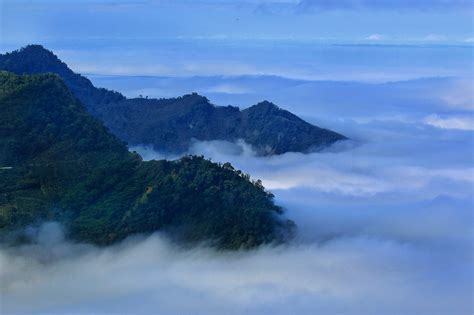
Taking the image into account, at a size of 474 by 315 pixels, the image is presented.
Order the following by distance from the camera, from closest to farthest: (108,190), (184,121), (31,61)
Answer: (108,190)
(31,61)
(184,121)

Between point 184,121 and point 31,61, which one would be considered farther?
point 184,121

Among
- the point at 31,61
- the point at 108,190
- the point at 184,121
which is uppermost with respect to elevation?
the point at 31,61

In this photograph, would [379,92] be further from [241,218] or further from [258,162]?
[241,218]

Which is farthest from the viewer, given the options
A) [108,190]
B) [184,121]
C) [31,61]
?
[184,121]

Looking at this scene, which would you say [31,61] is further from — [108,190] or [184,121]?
[108,190]

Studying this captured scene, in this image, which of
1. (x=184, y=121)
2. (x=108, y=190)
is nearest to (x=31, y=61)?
(x=184, y=121)

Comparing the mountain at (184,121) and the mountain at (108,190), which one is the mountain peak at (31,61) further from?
the mountain at (108,190)

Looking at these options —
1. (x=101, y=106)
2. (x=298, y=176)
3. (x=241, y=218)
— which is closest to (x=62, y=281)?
(x=241, y=218)
